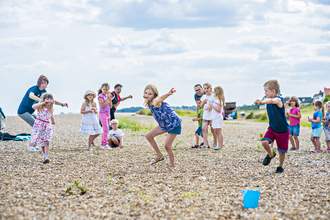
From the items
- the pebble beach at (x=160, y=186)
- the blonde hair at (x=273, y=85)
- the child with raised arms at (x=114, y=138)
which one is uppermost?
the blonde hair at (x=273, y=85)

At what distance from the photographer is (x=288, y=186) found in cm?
507

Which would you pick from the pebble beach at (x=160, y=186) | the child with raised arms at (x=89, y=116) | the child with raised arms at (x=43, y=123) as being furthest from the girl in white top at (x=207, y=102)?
the child with raised arms at (x=43, y=123)

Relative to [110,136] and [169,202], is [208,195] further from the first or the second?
[110,136]

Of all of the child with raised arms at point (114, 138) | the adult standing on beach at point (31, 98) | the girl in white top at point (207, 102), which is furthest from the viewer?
the child with raised arms at point (114, 138)

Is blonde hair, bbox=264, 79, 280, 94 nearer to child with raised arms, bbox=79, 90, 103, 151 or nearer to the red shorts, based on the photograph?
the red shorts

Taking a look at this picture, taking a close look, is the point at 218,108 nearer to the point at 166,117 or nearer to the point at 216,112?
the point at 216,112

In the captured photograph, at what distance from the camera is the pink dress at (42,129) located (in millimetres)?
7227

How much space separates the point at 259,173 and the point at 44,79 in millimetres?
5967

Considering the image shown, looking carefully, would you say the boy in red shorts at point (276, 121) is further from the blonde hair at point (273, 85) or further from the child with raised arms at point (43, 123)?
→ the child with raised arms at point (43, 123)

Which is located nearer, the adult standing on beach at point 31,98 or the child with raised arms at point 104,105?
the adult standing on beach at point 31,98

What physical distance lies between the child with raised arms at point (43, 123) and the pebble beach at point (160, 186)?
1.53 feet

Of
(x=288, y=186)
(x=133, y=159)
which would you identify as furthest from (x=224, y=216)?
(x=133, y=159)

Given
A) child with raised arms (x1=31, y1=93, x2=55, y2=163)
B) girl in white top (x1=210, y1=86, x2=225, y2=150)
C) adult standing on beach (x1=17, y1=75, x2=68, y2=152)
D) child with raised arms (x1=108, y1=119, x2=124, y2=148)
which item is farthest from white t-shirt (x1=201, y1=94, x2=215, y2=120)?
child with raised arms (x1=31, y1=93, x2=55, y2=163)

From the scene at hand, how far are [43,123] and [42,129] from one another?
0.14 m
